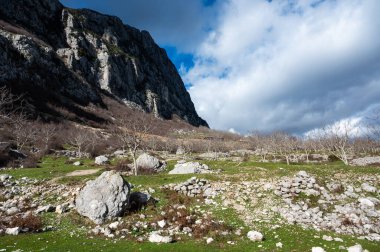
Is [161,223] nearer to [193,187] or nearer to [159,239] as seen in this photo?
[159,239]

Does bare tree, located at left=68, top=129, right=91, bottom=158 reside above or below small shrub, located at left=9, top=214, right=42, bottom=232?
above

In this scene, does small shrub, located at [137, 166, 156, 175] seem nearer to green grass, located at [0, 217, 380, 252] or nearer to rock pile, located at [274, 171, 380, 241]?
rock pile, located at [274, 171, 380, 241]

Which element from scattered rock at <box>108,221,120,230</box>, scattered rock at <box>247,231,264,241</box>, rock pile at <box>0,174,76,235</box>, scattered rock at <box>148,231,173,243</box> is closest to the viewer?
scattered rock at <box>247,231,264,241</box>

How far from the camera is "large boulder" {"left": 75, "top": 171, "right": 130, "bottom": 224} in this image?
26.3 m

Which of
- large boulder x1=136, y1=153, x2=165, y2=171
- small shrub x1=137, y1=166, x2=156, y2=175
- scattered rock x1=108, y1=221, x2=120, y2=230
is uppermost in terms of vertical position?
large boulder x1=136, y1=153, x2=165, y2=171

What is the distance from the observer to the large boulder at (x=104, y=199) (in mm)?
26297

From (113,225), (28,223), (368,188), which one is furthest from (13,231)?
(368,188)

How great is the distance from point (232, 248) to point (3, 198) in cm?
2622

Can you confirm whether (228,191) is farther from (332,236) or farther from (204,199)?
(332,236)

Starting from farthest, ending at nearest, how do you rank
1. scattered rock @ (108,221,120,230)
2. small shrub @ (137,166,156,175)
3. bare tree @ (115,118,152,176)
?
small shrub @ (137,166,156,175) → bare tree @ (115,118,152,176) → scattered rock @ (108,221,120,230)

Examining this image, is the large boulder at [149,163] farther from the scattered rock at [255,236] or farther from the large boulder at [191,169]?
the scattered rock at [255,236]

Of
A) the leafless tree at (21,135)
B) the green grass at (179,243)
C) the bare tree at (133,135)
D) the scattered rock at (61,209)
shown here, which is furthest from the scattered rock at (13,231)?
the leafless tree at (21,135)

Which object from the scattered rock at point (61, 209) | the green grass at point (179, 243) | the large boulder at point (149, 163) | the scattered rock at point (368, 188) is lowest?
the green grass at point (179, 243)

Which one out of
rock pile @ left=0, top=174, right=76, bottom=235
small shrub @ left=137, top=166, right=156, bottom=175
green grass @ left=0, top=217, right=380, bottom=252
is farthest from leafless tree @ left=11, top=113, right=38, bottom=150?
green grass @ left=0, top=217, right=380, bottom=252
